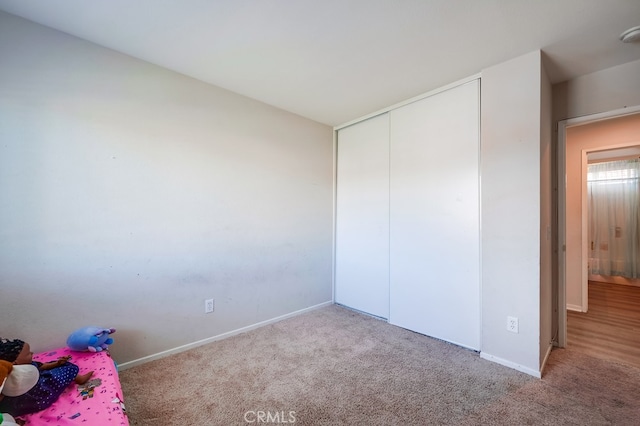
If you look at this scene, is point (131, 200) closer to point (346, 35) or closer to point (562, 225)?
point (346, 35)

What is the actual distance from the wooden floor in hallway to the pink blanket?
3.46 meters

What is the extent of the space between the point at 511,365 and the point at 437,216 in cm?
130

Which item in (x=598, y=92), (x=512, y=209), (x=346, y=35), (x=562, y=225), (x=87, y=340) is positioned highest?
(x=346, y=35)

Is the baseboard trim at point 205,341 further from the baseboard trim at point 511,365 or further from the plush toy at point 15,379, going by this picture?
the baseboard trim at point 511,365

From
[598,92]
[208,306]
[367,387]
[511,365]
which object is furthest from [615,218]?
[208,306]

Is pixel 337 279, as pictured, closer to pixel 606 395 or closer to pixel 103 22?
pixel 606 395

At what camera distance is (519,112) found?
6.80ft

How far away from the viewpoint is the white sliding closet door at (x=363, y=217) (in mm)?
3070

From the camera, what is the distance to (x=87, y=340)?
171cm

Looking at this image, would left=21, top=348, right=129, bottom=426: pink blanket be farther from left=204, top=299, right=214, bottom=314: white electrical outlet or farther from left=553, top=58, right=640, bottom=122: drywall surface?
left=553, top=58, right=640, bottom=122: drywall surface

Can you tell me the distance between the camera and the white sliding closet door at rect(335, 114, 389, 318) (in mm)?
3070

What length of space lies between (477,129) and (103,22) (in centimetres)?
286

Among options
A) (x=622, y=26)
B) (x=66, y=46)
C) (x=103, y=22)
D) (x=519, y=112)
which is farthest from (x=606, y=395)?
(x=66, y=46)

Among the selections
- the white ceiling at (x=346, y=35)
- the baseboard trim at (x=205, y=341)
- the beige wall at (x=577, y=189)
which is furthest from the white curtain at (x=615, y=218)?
the baseboard trim at (x=205, y=341)
